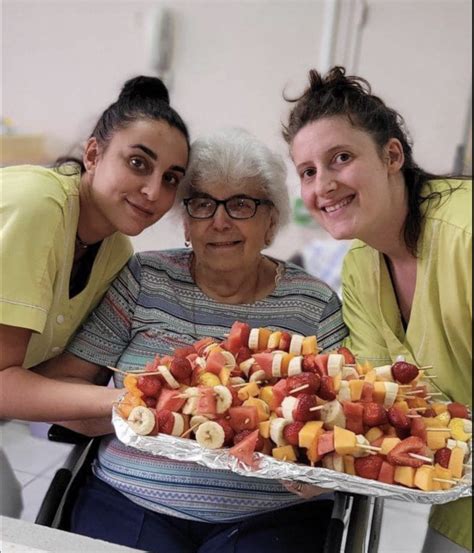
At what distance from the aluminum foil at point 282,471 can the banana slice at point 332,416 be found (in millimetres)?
68

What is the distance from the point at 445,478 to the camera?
0.82 m

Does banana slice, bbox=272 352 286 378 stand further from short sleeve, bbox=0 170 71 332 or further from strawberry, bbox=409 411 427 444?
short sleeve, bbox=0 170 71 332

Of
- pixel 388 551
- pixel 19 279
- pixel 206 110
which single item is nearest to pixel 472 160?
pixel 206 110

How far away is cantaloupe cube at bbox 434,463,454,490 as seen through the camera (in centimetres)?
82

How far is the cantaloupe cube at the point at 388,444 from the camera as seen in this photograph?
2.71 ft

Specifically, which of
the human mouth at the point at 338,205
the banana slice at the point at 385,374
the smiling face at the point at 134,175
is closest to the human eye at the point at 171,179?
the smiling face at the point at 134,175

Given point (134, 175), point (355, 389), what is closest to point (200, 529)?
point (355, 389)

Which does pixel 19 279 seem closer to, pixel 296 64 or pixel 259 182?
pixel 259 182

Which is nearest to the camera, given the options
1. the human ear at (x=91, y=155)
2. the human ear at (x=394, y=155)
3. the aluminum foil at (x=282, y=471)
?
the aluminum foil at (x=282, y=471)

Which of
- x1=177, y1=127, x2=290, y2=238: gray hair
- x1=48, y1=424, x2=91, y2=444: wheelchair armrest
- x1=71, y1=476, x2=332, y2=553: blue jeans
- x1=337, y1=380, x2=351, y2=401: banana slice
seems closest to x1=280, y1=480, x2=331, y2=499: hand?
x1=71, y1=476, x2=332, y2=553: blue jeans

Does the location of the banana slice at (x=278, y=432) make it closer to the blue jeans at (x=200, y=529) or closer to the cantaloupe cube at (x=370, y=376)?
the cantaloupe cube at (x=370, y=376)

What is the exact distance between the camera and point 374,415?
85 cm

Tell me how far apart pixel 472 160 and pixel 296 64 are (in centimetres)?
35

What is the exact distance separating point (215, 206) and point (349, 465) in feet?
1.74
